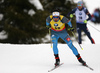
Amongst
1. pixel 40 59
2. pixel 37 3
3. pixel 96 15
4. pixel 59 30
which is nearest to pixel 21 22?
pixel 37 3

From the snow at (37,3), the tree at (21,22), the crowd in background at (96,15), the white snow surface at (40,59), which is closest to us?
the white snow surface at (40,59)

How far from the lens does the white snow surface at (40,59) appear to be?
5107mm

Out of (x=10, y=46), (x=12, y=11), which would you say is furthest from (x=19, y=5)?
(x=10, y=46)

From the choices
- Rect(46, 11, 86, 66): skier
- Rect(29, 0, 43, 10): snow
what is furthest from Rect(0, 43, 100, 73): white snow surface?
Rect(29, 0, 43, 10): snow

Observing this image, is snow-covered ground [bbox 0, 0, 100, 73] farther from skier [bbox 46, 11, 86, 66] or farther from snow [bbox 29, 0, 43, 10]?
snow [bbox 29, 0, 43, 10]

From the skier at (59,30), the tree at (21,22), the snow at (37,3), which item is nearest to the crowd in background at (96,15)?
the tree at (21,22)

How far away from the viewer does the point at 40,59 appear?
645 cm

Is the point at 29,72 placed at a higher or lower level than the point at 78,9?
lower

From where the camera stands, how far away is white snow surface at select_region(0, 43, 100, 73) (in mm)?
5107

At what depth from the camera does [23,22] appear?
33.6ft

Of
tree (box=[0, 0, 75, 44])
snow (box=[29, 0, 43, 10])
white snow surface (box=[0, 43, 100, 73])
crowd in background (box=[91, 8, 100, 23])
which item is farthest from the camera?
crowd in background (box=[91, 8, 100, 23])

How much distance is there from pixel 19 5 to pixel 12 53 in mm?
3988

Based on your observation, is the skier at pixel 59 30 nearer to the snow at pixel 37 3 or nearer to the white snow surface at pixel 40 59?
the white snow surface at pixel 40 59

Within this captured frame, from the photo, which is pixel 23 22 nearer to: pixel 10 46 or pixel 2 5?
pixel 2 5
